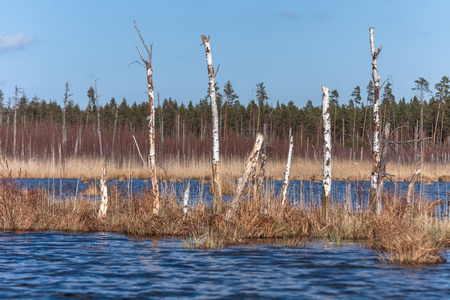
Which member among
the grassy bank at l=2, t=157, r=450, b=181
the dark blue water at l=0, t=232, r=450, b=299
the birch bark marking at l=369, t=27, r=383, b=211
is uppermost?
the birch bark marking at l=369, t=27, r=383, b=211

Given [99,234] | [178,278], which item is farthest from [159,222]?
[178,278]

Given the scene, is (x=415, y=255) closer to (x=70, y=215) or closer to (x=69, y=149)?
(x=70, y=215)

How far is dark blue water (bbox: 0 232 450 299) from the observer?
663 cm

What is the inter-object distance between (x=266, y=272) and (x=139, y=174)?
24.1 metres

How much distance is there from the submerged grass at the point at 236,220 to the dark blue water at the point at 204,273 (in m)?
0.70

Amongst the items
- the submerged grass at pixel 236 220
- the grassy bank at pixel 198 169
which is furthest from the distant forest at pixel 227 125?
the submerged grass at pixel 236 220

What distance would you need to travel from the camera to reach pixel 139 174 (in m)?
31.4

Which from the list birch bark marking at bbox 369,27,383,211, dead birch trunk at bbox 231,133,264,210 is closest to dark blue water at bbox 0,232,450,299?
dead birch trunk at bbox 231,133,264,210

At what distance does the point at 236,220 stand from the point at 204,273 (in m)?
3.45

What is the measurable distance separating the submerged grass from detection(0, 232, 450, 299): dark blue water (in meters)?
0.70

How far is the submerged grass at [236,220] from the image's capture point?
10.4 metres

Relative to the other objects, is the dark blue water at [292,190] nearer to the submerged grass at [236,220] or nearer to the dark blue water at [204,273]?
the submerged grass at [236,220]

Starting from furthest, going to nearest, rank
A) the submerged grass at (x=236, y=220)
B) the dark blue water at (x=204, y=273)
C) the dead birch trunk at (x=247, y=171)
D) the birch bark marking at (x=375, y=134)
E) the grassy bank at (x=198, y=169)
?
the grassy bank at (x=198, y=169), the birch bark marking at (x=375, y=134), the dead birch trunk at (x=247, y=171), the submerged grass at (x=236, y=220), the dark blue water at (x=204, y=273)

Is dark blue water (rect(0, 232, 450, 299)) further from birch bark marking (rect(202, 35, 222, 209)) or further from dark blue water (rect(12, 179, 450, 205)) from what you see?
birch bark marking (rect(202, 35, 222, 209))
